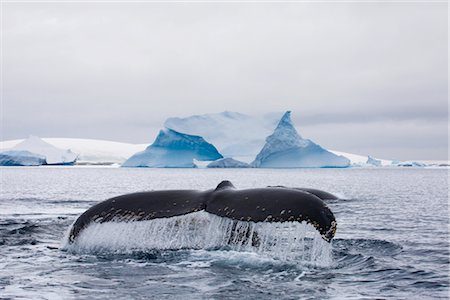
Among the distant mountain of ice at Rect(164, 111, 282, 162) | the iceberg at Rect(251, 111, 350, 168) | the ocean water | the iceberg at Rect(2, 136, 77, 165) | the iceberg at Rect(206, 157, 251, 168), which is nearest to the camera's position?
the ocean water

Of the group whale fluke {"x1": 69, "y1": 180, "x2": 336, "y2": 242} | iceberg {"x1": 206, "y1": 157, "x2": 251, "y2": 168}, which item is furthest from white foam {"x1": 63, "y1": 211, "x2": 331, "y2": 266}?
iceberg {"x1": 206, "y1": 157, "x2": 251, "y2": 168}

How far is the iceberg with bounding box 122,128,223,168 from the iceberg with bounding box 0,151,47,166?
16.4 metres

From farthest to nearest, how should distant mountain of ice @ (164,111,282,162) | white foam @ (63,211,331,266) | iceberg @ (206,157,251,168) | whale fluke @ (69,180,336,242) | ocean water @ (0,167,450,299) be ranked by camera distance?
1. iceberg @ (206,157,251,168)
2. distant mountain of ice @ (164,111,282,162)
3. white foam @ (63,211,331,266)
4. ocean water @ (0,167,450,299)
5. whale fluke @ (69,180,336,242)

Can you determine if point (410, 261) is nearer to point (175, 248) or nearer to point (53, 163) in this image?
point (175, 248)

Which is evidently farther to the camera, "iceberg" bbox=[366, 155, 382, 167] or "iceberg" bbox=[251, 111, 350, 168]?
"iceberg" bbox=[366, 155, 382, 167]

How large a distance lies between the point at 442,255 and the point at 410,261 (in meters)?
1.10

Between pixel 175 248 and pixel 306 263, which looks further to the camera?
pixel 175 248

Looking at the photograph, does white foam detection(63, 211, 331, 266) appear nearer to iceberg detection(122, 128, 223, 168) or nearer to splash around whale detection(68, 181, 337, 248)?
splash around whale detection(68, 181, 337, 248)

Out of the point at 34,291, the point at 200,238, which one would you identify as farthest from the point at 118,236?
the point at 200,238

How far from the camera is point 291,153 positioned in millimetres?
67250

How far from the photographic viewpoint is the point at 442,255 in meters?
9.15

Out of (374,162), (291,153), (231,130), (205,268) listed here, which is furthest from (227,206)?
(374,162)

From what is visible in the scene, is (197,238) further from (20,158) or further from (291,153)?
(20,158)

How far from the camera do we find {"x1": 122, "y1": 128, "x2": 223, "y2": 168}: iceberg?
6712cm
